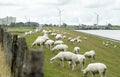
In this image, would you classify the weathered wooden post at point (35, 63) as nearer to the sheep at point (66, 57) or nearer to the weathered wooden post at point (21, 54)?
the weathered wooden post at point (21, 54)

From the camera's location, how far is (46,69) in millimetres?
24984

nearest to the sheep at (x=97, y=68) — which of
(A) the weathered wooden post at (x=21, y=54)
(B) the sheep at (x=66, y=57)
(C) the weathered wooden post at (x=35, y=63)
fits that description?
(B) the sheep at (x=66, y=57)

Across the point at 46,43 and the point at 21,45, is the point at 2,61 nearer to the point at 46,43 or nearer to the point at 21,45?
the point at 21,45

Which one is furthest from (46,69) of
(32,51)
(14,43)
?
(32,51)

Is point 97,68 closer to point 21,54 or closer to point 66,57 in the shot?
point 66,57

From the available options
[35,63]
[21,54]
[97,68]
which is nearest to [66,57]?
[97,68]

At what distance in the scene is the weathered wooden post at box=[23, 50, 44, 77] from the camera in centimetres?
820

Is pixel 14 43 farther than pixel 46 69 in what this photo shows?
No

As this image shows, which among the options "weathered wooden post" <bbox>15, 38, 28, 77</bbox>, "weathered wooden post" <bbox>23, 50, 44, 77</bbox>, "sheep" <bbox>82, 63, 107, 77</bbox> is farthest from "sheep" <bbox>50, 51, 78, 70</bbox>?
"weathered wooden post" <bbox>23, 50, 44, 77</bbox>

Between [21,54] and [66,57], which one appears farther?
[66,57]

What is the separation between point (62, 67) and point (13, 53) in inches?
493

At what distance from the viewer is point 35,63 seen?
841cm

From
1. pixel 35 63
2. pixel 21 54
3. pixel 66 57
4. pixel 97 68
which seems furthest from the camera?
pixel 66 57

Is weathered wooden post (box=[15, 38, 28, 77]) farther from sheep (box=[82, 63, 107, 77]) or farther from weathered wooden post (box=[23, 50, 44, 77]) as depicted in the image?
sheep (box=[82, 63, 107, 77])
